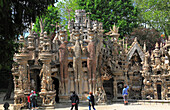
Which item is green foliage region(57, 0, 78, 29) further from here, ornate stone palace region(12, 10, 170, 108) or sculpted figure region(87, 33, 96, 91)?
sculpted figure region(87, 33, 96, 91)

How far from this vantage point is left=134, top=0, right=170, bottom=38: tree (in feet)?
141

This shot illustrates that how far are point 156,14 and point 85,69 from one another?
23868 mm

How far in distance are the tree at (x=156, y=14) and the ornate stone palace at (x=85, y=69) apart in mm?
15662

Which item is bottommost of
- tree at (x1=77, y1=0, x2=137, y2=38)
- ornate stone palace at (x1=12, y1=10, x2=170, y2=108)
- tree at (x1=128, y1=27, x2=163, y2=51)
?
ornate stone palace at (x1=12, y1=10, x2=170, y2=108)

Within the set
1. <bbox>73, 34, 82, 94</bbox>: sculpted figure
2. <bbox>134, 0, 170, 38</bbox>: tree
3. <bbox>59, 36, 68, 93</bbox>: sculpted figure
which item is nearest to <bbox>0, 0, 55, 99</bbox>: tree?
<bbox>59, 36, 68, 93</bbox>: sculpted figure

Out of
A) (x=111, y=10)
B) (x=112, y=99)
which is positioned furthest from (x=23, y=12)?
A: (x=111, y=10)

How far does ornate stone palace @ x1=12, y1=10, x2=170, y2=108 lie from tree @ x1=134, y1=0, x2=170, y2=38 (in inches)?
617

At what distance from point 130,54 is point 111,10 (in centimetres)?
1591

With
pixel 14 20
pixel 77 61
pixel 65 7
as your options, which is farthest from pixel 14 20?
pixel 65 7

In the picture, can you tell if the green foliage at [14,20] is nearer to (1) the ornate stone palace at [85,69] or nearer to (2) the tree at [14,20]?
(2) the tree at [14,20]

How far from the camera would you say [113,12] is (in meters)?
40.2

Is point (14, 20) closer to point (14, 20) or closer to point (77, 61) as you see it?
point (14, 20)

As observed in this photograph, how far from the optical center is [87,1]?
41.5m

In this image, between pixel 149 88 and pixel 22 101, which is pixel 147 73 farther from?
pixel 22 101
